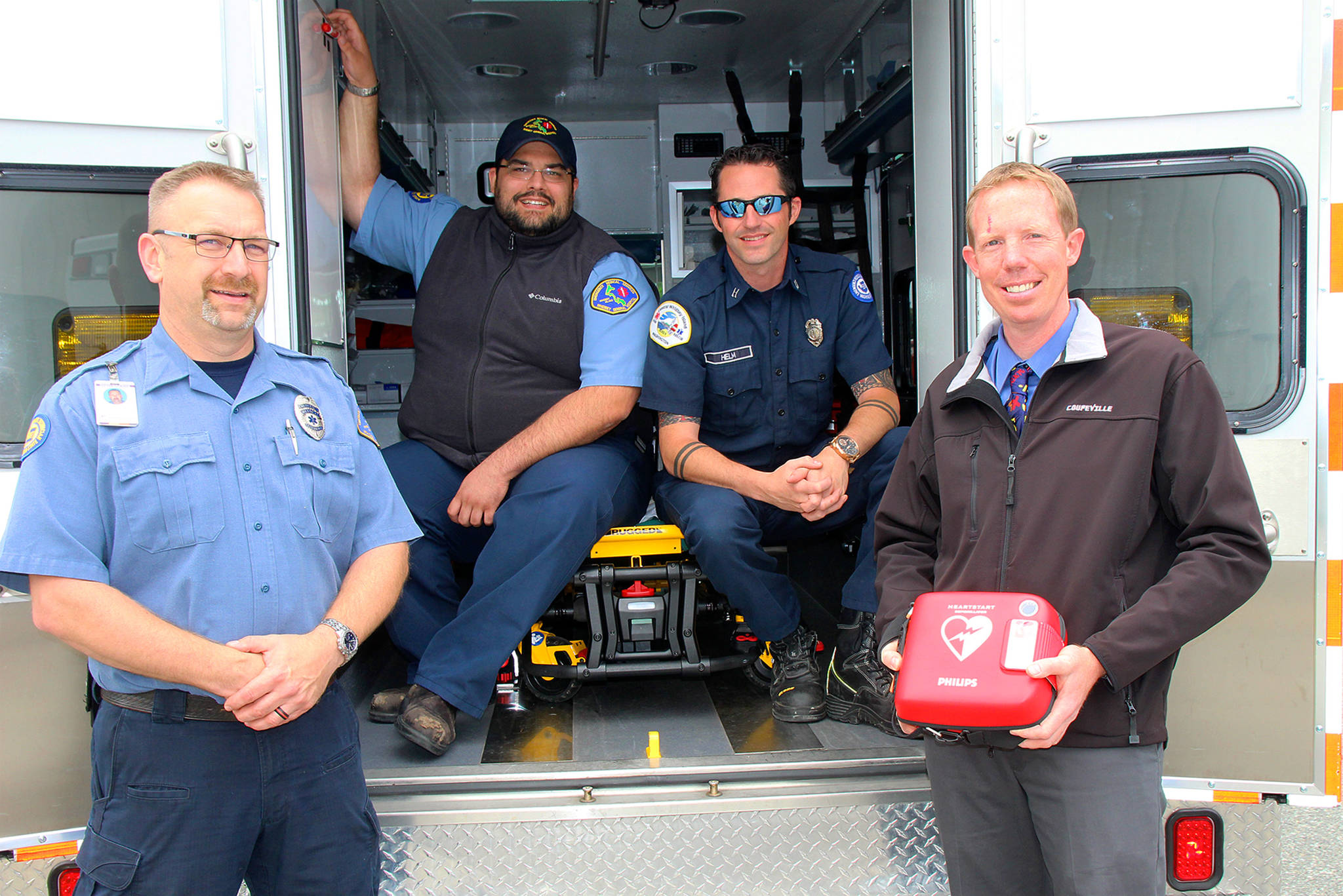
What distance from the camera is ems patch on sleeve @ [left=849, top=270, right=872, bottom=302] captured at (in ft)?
10.2

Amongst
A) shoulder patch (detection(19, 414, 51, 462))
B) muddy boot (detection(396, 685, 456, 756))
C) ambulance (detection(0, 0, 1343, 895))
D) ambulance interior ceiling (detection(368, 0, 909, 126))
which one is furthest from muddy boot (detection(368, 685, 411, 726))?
ambulance interior ceiling (detection(368, 0, 909, 126))

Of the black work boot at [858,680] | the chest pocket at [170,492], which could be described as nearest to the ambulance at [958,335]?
the black work boot at [858,680]

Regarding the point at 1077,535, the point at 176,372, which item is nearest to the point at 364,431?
the point at 176,372

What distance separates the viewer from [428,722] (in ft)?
7.67

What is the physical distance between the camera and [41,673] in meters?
1.90

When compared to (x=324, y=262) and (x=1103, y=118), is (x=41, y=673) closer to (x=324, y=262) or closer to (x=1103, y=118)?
(x=324, y=262)

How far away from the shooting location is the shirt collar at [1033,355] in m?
1.53

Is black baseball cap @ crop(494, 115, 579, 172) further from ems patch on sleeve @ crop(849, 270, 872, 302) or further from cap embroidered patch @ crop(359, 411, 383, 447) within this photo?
cap embroidered patch @ crop(359, 411, 383, 447)

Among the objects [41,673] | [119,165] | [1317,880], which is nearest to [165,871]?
[41,673]

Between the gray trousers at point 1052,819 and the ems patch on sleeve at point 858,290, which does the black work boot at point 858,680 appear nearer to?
the gray trousers at point 1052,819

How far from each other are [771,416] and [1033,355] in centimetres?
153

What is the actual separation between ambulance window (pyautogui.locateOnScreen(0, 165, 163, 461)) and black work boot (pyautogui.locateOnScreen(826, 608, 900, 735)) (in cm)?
188

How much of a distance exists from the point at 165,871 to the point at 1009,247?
1592mm

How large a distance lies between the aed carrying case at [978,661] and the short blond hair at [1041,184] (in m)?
0.61
